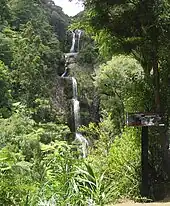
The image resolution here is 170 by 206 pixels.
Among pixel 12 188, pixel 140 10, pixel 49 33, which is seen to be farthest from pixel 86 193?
pixel 49 33

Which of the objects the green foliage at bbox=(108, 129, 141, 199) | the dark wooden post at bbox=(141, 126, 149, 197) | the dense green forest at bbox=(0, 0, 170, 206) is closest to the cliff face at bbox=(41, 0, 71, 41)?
the dense green forest at bbox=(0, 0, 170, 206)

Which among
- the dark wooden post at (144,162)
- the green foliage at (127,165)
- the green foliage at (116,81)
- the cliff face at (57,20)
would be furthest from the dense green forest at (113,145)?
the cliff face at (57,20)

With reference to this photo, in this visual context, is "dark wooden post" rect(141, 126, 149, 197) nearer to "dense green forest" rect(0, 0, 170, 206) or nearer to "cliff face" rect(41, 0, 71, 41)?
"dense green forest" rect(0, 0, 170, 206)

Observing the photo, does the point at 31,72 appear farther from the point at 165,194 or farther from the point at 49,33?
the point at 165,194

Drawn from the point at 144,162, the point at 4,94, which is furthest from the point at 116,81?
the point at 144,162

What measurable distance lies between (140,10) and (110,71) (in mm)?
11430

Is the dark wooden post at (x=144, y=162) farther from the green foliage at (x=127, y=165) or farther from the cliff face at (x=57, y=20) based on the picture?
the cliff face at (x=57, y=20)

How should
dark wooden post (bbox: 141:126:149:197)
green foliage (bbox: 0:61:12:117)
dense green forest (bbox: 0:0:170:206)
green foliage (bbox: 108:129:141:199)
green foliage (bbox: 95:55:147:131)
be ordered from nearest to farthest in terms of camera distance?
dense green forest (bbox: 0:0:170:206) < dark wooden post (bbox: 141:126:149:197) < green foliage (bbox: 108:129:141:199) < green foliage (bbox: 95:55:147:131) < green foliage (bbox: 0:61:12:117)

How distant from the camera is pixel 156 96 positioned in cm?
623

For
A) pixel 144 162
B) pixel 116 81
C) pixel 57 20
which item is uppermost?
pixel 57 20

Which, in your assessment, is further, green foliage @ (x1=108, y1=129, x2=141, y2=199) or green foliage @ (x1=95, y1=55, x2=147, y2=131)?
green foliage @ (x1=95, y1=55, x2=147, y2=131)

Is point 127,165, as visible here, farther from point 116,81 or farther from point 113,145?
point 116,81

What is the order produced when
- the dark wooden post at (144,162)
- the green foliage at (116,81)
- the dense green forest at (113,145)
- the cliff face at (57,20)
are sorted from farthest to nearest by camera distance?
1. the cliff face at (57,20)
2. the green foliage at (116,81)
3. the dark wooden post at (144,162)
4. the dense green forest at (113,145)

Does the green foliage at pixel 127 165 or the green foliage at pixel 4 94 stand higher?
the green foliage at pixel 4 94
